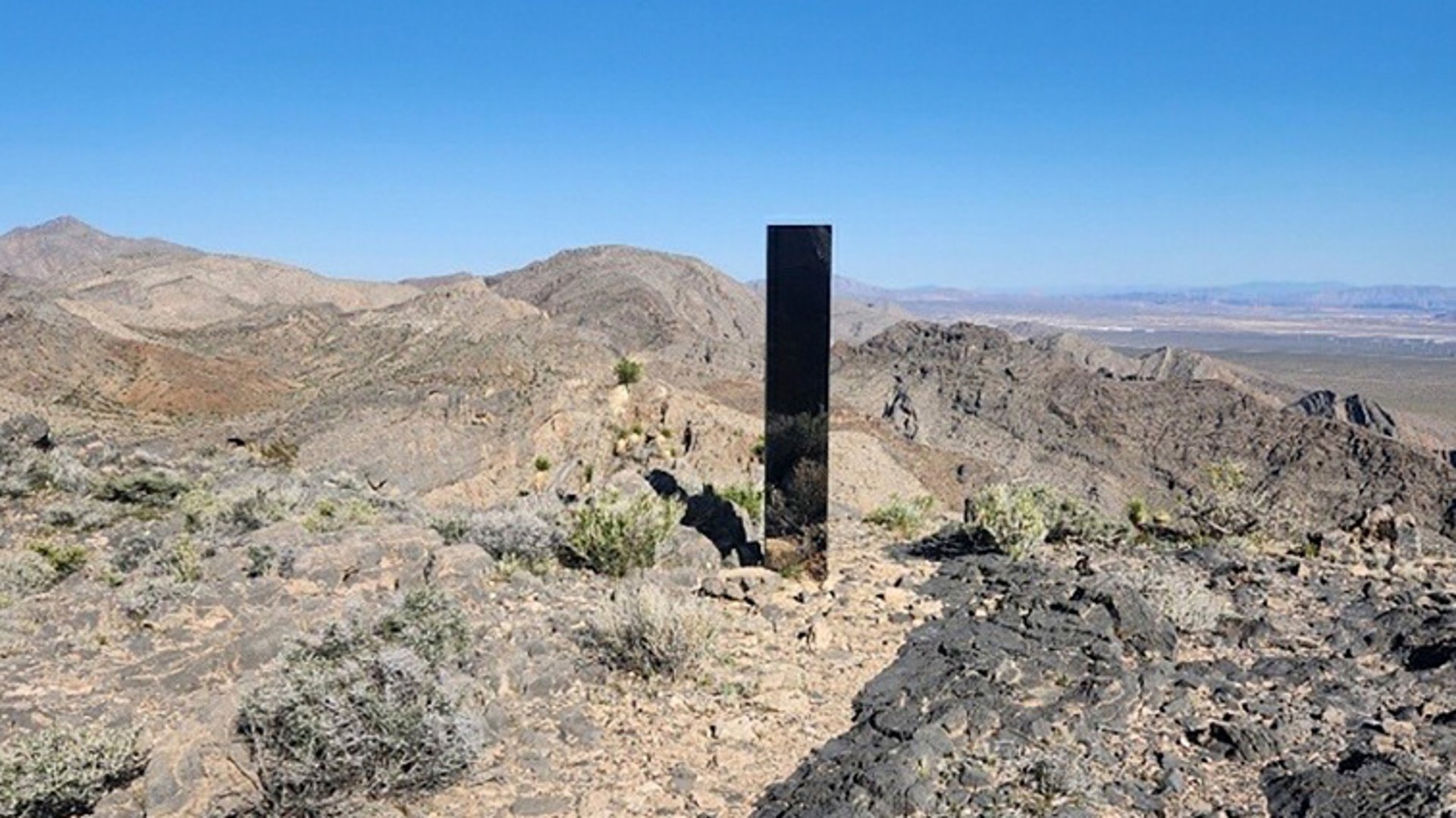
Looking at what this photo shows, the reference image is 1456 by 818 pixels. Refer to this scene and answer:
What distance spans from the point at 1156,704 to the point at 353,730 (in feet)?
14.5

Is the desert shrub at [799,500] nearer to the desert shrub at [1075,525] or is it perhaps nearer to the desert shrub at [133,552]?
the desert shrub at [1075,525]

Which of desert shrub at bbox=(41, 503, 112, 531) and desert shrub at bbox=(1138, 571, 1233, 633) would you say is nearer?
desert shrub at bbox=(1138, 571, 1233, 633)

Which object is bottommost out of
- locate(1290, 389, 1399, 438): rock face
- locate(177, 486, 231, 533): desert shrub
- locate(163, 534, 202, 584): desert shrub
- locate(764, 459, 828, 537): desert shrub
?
locate(1290, 389, 1399, 438): rock face

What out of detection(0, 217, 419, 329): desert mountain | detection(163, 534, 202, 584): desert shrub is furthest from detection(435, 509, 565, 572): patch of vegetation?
detection(0, 217, 419, 329): desert mountain

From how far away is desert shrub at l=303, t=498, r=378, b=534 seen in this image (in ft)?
30.2

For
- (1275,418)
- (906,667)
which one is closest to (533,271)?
(1275,418)

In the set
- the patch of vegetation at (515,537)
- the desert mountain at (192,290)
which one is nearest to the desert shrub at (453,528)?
the patch of vegetation at (515,537)

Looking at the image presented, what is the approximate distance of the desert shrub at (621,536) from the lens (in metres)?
8.35

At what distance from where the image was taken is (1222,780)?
499 centimetres

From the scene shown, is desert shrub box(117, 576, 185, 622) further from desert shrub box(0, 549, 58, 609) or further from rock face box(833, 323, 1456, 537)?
rock face box(833, 323, 1456, 537)

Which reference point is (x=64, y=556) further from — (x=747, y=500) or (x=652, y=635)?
(x=747, y=500)

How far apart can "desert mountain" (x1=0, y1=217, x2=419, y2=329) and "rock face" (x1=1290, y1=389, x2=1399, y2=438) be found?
49125 millimetres

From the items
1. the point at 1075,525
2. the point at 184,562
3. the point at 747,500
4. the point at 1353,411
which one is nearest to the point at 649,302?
the point at 1353,411

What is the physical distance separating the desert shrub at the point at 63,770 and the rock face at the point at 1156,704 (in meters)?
3.02
